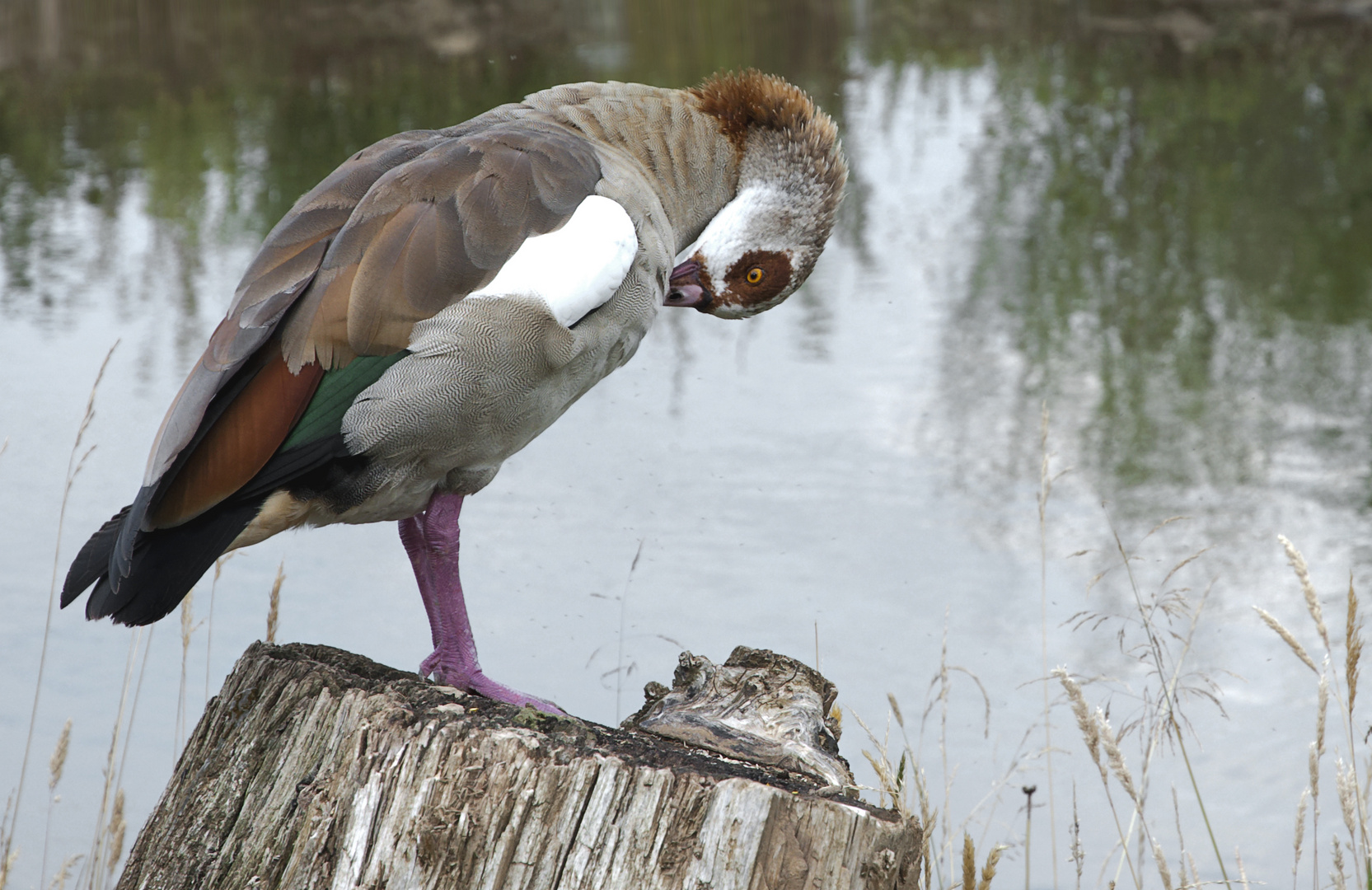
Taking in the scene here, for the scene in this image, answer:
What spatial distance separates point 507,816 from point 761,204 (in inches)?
74.0

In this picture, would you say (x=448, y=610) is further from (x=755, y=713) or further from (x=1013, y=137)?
(x=1013, y=137)

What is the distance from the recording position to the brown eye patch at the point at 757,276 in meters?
3.47

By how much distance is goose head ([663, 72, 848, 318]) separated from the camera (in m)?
3.47

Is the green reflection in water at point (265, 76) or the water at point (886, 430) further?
the green reflection in water at point (265, 76)

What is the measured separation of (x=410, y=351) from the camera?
2.64m

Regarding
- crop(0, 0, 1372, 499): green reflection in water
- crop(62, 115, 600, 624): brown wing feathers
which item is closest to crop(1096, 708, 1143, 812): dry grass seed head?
crop(62, 115, 600, 624): brown wing feathers

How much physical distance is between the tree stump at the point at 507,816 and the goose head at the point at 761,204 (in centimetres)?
147

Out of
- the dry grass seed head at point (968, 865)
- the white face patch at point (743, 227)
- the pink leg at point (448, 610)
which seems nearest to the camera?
the dry grass seed head at point (968, 865)

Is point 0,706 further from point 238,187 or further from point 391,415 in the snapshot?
point 238,187

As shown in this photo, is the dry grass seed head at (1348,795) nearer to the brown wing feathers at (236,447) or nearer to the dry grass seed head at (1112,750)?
the dry grass seed head at (1112,750)

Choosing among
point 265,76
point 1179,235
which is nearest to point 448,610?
point 1179,235

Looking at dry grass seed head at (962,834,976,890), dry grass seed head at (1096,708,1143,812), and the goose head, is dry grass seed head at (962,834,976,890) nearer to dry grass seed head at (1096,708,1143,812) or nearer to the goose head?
dry grass seed head at (1096,708,1143,812)

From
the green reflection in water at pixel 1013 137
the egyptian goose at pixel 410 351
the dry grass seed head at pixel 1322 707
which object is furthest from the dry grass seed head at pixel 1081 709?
the green reflection in water at pixel 1013 137

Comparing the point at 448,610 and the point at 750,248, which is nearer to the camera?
the point at 448,610
